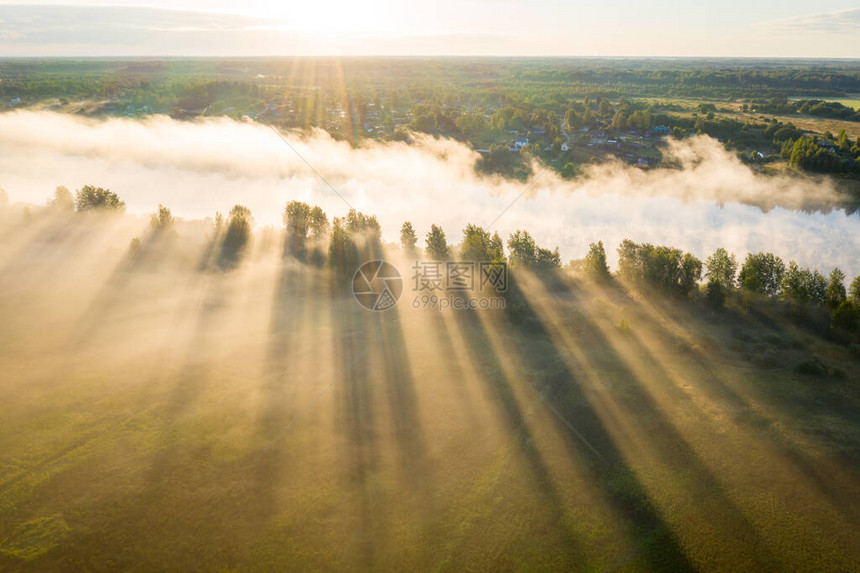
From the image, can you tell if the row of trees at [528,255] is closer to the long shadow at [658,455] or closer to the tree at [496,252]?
the tree at [496,252]

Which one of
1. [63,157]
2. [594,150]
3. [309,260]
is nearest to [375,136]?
[594,150]

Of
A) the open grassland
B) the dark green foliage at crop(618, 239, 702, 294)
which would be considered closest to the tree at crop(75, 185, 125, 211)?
the open grassland

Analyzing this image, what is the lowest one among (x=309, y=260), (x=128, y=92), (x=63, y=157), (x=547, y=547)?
(x=547, y=547)

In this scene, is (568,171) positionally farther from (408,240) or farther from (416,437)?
(416,437)

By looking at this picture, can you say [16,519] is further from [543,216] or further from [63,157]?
[63,157]

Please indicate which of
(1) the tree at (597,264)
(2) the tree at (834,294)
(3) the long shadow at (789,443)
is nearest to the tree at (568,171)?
(1) the tree at (597,264)

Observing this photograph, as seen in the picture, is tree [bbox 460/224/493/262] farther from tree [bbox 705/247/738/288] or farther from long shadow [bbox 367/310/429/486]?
tree [bbox 705/247/738/288]
